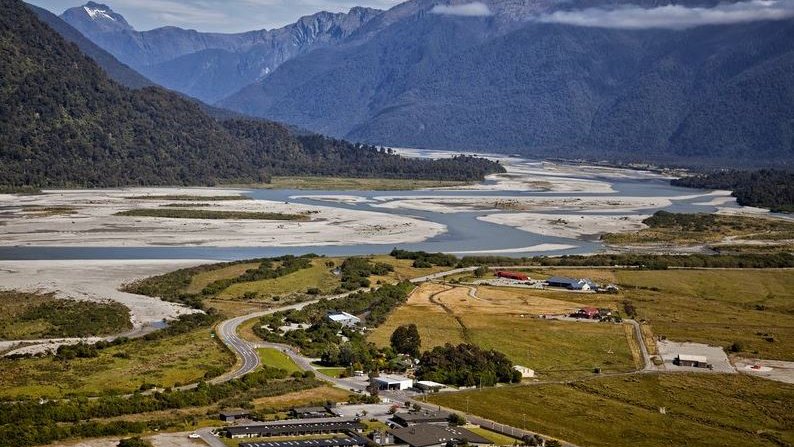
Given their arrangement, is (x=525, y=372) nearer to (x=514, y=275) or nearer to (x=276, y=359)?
(x=276, y=359)

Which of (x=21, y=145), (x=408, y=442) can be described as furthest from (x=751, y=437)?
(x=21, y=145)

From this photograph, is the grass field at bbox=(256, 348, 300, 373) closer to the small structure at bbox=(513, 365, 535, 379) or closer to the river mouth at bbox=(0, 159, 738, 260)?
the small structure at bbox=(513, 365, 535, 379)

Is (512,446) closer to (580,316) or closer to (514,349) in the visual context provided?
(514,349)

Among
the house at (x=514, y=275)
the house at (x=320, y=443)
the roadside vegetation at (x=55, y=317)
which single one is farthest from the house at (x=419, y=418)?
the house at (x=514, y=275)

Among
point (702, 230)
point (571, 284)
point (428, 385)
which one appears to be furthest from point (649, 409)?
point (702, 230)

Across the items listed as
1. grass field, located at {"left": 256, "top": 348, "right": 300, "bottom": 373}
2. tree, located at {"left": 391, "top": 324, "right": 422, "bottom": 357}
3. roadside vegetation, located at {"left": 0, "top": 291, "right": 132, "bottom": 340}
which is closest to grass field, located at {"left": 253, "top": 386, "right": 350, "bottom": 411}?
grass field, located at {"left": 256, "top": 348, "right": 300, "bottom": 373}

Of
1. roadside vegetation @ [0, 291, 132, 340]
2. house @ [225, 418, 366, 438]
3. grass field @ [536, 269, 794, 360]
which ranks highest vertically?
roadside vegetation @ [0, 291, 132, 340]
